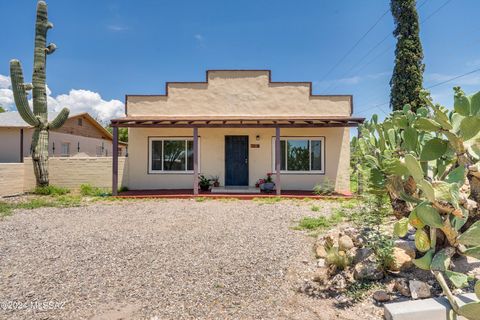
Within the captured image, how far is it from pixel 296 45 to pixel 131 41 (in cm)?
1043

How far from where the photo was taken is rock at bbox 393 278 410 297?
2.90m

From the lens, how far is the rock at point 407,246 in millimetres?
3480

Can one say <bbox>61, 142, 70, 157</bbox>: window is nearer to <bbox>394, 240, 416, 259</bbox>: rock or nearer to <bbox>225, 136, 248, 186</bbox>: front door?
<bbox>225, 136, 248, 186</bbox>: front door

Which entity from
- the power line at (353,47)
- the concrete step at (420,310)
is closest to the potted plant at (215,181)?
the concrete step at (420,310)

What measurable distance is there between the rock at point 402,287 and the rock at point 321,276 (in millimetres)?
816

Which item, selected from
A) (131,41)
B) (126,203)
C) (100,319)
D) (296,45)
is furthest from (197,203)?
(296,45)

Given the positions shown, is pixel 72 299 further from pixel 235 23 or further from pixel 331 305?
pixel 235 23

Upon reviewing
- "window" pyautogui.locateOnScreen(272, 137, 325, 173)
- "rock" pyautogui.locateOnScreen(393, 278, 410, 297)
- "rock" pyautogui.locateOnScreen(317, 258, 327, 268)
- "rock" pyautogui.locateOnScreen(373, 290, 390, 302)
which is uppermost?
"window" pyautogui.locateOnScreen(272, 137, 325, 173)

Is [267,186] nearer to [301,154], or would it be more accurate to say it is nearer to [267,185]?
[267,185]

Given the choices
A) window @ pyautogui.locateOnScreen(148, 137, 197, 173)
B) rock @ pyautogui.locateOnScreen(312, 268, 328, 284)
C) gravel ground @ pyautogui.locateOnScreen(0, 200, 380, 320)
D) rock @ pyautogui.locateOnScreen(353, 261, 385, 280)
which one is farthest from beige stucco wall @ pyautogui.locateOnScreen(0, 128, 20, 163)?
rock @ pyautogui.locateOnScreen(353, 261, 385, 280)

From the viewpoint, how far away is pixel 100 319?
2678 millimetres

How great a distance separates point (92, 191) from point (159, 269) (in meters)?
9.17

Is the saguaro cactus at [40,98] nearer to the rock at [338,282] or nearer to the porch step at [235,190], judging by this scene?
the porch step at [235,190]

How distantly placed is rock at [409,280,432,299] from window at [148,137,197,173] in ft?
33.8
